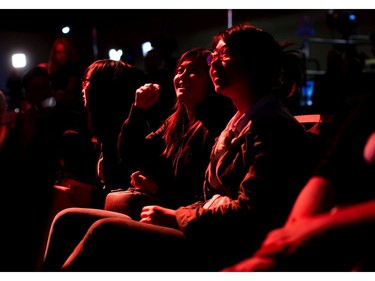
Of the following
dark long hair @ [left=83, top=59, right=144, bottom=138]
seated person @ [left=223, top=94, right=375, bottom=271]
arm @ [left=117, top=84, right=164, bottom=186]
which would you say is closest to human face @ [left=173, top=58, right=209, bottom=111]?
arm @ [left=117, top=84, right=164, bottom=186]

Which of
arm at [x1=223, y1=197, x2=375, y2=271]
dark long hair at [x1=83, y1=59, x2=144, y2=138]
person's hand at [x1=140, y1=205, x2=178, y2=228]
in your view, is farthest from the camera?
dark long hair at [x1=83, y1=59, x2=144, y2=138]

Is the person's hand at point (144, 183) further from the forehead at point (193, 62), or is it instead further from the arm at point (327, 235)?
the arm at point (327, 235)

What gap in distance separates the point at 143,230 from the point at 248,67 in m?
0.65

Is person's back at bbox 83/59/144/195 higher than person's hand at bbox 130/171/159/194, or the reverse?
person's back at bbox 83/59/144/195

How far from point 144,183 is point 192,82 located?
49 cm

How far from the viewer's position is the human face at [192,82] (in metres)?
2.32

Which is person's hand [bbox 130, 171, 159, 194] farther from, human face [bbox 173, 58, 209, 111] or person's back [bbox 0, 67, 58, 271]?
person's back [bbox 0, 67, 58, 271]

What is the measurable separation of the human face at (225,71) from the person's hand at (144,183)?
603mm

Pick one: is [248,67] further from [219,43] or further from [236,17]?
[236,17]

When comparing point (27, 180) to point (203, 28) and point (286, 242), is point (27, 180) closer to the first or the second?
point (286, 242)

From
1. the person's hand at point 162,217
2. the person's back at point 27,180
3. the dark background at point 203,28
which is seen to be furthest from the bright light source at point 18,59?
the person's hand at point 162,217

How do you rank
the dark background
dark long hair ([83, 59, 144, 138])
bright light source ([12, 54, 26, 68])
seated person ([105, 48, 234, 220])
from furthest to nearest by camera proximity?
the dark background, bright light source ([12, 54, 26, 68]), dark long hair ([83, 59, 144, 138]), seated person ([105, 48, 234, 220])

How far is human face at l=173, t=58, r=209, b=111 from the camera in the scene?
7.63ft

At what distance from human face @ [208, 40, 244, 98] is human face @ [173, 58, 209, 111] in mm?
443
